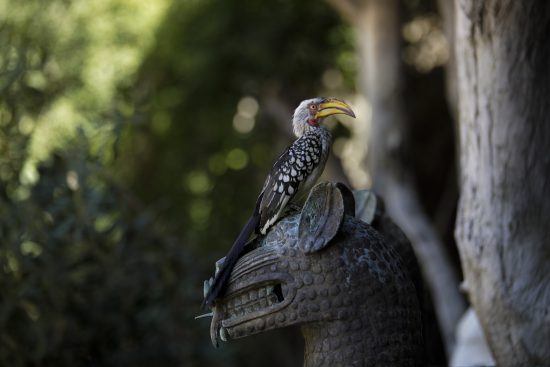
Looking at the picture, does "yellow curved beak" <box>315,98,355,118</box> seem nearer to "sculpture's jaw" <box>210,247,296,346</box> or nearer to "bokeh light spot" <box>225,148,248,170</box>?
"sculpture's jaw" <box>210,247,296,346</box>

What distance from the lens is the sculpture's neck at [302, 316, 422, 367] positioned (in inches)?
97.1

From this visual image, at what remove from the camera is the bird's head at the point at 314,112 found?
9.36 feet

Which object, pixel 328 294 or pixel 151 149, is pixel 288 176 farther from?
pixel 151 149

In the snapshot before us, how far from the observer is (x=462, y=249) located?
3520mm

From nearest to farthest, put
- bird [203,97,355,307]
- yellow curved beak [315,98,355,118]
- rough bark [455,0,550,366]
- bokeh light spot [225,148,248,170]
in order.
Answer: bird [203,97,355,307], yellow curved beak [315,98,355,118], rough bark [455,0,550,366], bokeh light spot [225,148,248,170]

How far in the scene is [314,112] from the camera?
289 centimetres

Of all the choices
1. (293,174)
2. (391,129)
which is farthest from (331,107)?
(391,129)

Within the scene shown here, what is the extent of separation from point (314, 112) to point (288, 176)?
0.29m

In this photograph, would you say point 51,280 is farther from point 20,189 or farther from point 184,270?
point 184,270

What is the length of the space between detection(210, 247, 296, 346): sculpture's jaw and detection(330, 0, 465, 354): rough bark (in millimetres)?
4000

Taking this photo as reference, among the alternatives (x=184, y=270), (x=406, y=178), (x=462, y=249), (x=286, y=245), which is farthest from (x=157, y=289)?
(x=286, y=245)

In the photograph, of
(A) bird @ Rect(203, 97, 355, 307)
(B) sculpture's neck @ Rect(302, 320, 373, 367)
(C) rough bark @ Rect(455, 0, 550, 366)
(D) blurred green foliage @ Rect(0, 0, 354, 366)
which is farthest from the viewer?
(D) blurred green foliage @ Rect(0, 0, 354, 366)

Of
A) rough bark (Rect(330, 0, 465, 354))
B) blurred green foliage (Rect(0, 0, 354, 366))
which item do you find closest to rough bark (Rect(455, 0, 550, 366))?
blurred green foliage (Rect(0, 0, 354, 366))

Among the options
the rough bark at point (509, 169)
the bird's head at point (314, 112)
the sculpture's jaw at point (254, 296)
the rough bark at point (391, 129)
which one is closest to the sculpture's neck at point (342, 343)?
the sculpture's jaw at point (254, 296)
